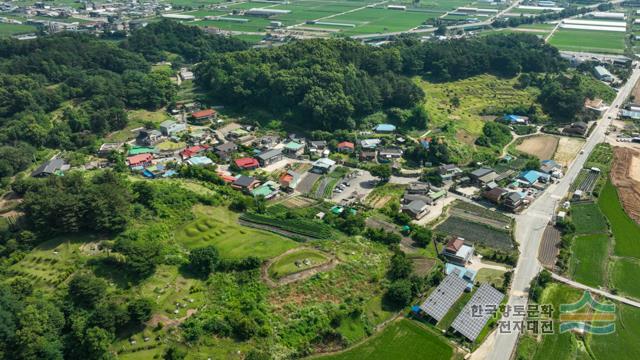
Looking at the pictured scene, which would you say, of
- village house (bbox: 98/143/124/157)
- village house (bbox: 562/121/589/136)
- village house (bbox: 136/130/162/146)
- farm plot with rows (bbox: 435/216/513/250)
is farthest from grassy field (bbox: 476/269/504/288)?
village house (bbox: 98/143/124/157)

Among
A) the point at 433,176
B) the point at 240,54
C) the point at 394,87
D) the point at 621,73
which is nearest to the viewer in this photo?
the point at 433,176

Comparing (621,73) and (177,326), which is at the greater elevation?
(621,73)

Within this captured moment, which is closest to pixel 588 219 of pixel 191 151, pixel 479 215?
pixel 479 215

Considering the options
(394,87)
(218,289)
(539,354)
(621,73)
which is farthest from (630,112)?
(218,289)

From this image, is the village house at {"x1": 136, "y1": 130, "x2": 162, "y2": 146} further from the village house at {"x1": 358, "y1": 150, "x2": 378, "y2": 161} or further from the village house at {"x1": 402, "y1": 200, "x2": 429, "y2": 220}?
the village house at {"x1": 402, "y1": 200, "x2": 429, "y2": 220}

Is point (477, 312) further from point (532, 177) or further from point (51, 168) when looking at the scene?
point (51, 168)

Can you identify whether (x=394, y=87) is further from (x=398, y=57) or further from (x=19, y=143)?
(x=19, y=143)
